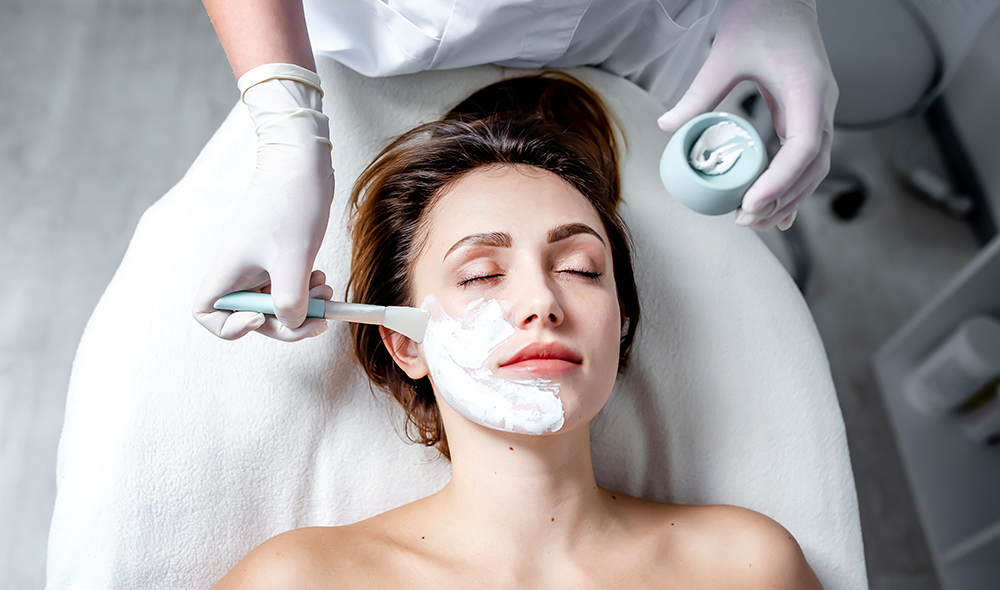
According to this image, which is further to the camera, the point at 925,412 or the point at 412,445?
the point at 925,412

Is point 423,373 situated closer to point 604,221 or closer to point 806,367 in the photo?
point 604,221

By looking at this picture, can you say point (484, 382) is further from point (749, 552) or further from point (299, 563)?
→ point (749, 552)

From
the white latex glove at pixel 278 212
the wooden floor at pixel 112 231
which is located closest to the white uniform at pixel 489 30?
the white latex glove at pixel 278 212

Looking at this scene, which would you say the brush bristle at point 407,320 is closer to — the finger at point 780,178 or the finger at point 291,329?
the finger at point 291,329

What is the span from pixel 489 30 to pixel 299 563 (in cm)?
102

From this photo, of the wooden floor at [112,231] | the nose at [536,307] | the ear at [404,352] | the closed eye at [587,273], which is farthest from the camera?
the wooden floor at [112,231]

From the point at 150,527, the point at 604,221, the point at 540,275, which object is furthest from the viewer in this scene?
the point at 604,221

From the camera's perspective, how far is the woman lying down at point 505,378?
107 cm

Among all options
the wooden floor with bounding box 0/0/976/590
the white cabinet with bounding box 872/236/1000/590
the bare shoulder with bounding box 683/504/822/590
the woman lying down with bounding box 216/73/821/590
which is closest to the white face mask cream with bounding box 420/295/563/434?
the woman lying down with bounding box 216/73/821/590

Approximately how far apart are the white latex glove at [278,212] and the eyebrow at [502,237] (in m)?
0.25

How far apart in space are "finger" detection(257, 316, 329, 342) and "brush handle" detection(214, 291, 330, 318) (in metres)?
0.03

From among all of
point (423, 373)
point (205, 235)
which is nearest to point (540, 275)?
point (423, 373)

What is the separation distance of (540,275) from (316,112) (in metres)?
0.48

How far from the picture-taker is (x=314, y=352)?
1.35 meters
